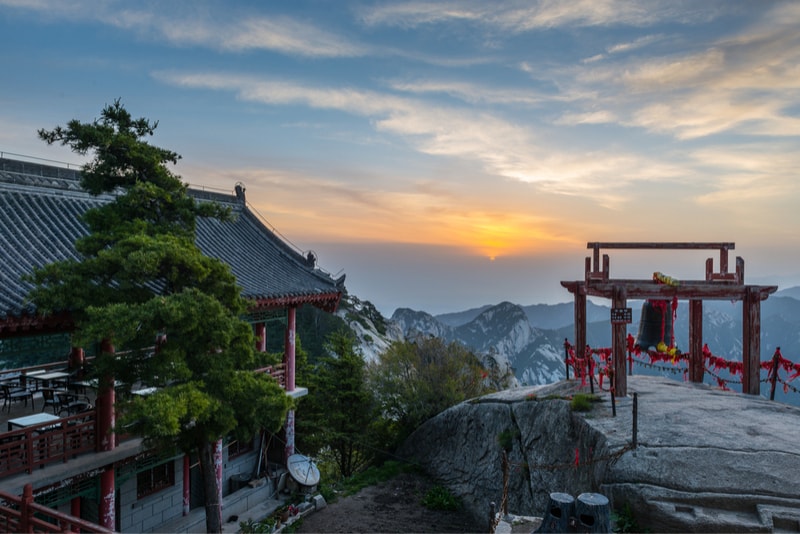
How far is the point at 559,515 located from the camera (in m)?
7.36

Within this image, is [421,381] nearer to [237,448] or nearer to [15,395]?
[237,448]

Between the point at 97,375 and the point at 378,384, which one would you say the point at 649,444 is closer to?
the point at 97,375

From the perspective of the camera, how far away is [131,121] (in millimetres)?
10281

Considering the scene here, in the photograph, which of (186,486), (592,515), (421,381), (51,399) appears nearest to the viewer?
(592,515)

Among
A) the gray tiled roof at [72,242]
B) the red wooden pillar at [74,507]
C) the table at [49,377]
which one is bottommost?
the red wooden pillar at [74,507]

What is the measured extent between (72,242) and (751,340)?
1901 cm

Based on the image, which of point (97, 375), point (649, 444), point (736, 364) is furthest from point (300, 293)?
point (736, 364)

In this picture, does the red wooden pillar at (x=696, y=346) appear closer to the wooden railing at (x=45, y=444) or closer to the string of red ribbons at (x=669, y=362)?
the string of red ribbons at (x=669, y=362)

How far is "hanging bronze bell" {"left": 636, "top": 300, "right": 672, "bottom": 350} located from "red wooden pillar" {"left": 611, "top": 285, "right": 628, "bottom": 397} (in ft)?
4.57

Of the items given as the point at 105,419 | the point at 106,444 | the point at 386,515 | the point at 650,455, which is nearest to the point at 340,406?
the point at 386,515

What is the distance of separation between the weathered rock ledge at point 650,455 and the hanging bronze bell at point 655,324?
1.56 m

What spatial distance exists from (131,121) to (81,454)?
Result: 721 centimetres

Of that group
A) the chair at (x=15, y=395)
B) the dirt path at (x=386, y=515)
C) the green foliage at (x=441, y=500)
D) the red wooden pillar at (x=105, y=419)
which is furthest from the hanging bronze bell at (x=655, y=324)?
the chair at (x=15, y=395)

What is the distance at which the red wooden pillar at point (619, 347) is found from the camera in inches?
585
